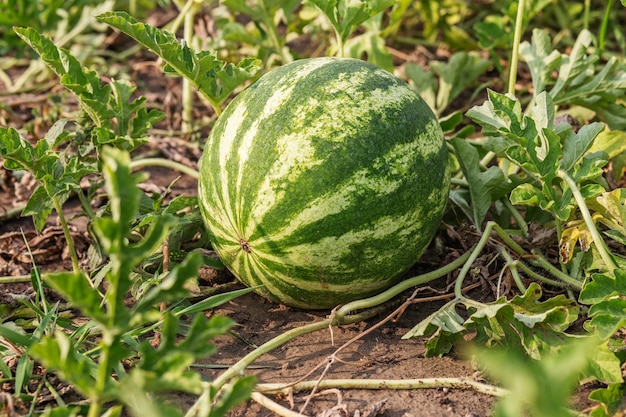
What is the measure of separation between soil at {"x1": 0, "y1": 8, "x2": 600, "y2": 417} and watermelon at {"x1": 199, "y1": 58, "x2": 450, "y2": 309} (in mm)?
139

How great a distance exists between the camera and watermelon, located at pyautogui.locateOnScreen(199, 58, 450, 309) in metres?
2.21

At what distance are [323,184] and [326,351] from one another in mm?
544

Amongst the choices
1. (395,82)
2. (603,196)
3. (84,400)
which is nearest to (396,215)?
(395,82)

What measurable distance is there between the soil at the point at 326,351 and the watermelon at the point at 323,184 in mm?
139

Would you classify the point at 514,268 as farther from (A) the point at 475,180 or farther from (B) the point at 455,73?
(B) the point at 455,73

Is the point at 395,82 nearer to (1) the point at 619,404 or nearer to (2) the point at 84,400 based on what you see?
(1) the point at 619,404

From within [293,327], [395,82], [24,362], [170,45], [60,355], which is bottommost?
[293,327]

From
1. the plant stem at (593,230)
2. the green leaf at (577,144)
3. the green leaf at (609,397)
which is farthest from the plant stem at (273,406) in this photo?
the green leaf at (577,144)

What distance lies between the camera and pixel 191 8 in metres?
3.60

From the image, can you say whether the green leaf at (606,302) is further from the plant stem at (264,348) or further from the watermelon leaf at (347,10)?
the watermelon leaf at (347,10)

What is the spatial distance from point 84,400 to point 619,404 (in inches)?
56.8

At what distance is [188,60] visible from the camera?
250 centimetres

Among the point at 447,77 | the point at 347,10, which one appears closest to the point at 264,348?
the point at 347,10

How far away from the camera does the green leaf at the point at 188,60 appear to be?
2.38 meters
